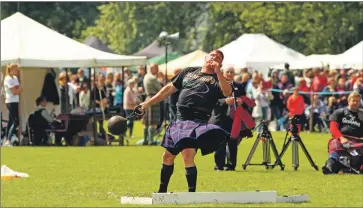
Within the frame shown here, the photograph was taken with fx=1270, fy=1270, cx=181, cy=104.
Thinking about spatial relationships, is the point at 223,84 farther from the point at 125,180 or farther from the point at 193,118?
the point at 125,180

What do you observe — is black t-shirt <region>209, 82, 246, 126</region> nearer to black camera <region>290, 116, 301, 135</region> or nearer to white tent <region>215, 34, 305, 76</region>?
black camera <region>290, 116, 301, 135</region>

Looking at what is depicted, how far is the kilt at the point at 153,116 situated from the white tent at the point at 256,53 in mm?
14862

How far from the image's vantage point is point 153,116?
97.7 ft

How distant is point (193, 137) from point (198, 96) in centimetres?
50

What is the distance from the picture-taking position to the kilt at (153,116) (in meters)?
29.4

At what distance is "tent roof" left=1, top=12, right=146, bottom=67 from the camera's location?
1113 inches

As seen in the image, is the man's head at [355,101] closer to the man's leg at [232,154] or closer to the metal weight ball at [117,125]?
the man's leg at [232,154]

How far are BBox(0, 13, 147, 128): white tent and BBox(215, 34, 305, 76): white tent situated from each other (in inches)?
597

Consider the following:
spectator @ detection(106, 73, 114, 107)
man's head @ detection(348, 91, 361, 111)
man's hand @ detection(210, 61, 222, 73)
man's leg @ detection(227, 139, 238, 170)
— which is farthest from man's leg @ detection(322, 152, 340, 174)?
spectator @ detection(106, 73, 114, 107)

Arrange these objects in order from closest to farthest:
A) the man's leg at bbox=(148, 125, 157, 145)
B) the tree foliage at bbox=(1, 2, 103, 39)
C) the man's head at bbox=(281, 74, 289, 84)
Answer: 1. the man's leg at bbox=(148, 125, 157, 145)
2. the man's head at bbox=(281, 74, 289, 84)
3. the tree foliage at bbox=(1, 2, 103, 39)

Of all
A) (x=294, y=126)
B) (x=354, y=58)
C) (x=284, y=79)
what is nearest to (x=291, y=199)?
(x=294, y=126)

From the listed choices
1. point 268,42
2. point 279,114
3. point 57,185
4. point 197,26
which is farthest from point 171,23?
point 57,185

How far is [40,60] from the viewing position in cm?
2827

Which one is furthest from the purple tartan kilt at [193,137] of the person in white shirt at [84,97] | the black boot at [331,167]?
the person in white shirt at [84,97]
